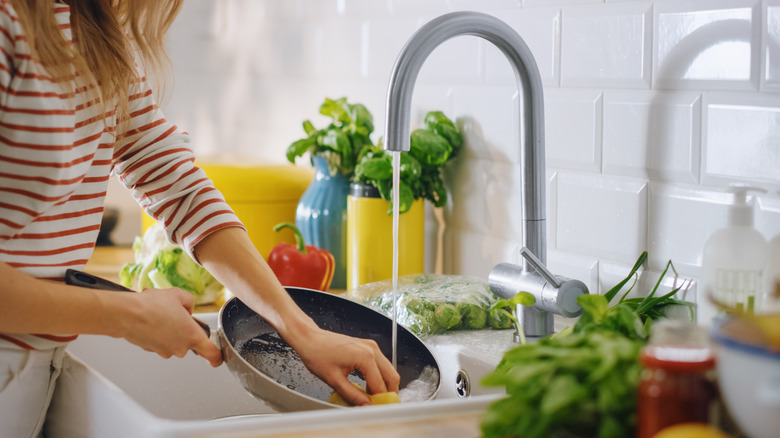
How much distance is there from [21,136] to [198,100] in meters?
1.91

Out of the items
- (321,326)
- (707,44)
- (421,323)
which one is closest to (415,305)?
(421,323)

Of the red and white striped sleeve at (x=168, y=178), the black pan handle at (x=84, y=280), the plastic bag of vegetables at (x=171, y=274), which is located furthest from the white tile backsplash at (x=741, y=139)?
the plastic bag of vegetables at (x=171, y=274)

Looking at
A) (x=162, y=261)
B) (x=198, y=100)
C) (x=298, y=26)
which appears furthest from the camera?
(x=198, y=100)

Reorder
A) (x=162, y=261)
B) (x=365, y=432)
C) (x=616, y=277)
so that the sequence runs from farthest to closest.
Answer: (x=162, y=261), (x=616, y=277), (x=365, y=432)

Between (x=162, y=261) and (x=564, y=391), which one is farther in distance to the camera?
(x=162, y=261)

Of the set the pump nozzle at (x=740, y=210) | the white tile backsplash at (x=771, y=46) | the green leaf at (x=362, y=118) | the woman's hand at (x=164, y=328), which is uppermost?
the white tile backsplash at (x=771, y=46)

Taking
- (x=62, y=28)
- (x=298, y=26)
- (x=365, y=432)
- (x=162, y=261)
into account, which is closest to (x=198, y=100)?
(x=298, y=26)

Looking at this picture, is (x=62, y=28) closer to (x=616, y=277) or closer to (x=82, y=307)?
(x=82, y=307)

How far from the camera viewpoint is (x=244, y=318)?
0.97 m

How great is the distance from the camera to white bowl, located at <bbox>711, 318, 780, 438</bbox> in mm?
454

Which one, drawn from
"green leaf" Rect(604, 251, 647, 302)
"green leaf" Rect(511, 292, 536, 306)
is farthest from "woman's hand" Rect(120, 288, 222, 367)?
"green leaf" Rect(604, 251, 647, 302)

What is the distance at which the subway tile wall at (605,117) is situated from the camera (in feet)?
2.95

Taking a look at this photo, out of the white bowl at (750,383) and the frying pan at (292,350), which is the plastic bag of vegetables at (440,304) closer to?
the frying pan at (292,350)

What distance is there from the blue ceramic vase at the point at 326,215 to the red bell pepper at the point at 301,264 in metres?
0.07
